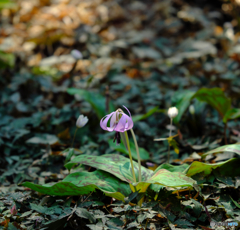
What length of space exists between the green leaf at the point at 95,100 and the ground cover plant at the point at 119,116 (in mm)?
14

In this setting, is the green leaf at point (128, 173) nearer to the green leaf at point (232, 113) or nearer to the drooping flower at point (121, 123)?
the drooping flower at point (121, 123)

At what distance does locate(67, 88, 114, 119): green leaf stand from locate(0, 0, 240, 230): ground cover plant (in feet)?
0.04

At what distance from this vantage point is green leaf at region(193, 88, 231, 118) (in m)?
1.86

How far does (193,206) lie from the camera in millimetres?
1296

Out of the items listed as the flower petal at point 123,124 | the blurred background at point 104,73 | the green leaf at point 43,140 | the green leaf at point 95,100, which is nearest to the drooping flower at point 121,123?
the flower petal at point 123,124

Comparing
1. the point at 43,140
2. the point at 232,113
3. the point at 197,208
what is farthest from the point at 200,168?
the point at 43,140

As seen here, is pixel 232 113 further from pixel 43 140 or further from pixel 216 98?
pixel 43 140

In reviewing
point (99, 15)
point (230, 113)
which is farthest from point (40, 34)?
point (230, 113)

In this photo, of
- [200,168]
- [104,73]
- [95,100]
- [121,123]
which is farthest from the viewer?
[104,73]

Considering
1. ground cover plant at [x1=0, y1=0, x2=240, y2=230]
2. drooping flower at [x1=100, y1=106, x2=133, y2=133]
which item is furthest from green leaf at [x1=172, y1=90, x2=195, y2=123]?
drooping flower at [x1=100, y1=106, x2=133, y2=133]

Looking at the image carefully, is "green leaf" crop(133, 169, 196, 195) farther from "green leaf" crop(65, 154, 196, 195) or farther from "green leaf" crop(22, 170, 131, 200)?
"green leaf" crop(22, 170, 131, 200)

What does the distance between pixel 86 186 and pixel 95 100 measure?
116cm

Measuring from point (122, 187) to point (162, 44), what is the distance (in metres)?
2.85

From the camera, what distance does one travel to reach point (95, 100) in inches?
90.7
